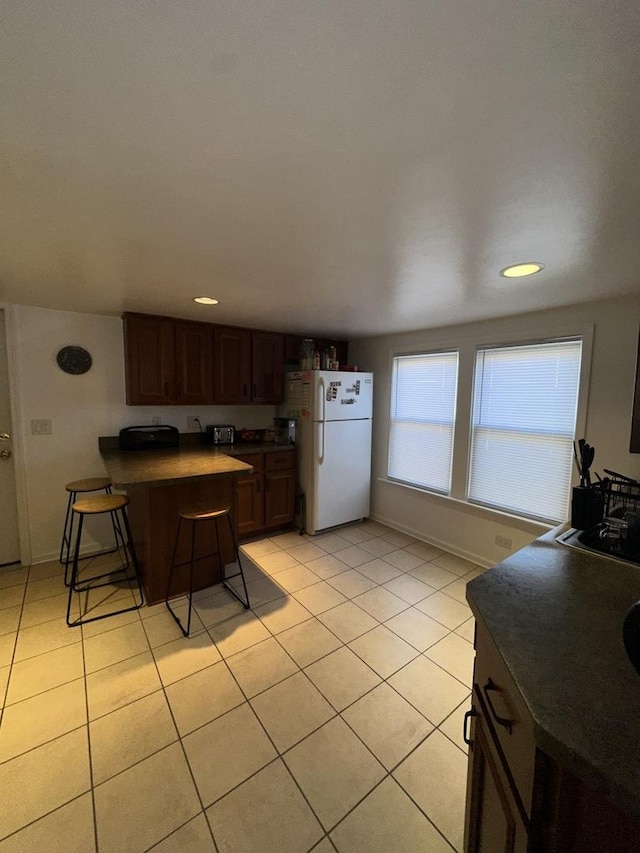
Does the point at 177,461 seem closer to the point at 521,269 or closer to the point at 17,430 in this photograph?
the point at 17,430

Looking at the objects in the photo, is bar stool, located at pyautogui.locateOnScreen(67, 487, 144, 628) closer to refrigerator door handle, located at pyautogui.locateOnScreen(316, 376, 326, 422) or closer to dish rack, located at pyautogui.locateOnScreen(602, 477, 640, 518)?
refrigerator door handle, located at pyautogui.locateOnScreen(316, 376, 326, 422)

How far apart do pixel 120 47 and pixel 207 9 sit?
0.65 ft

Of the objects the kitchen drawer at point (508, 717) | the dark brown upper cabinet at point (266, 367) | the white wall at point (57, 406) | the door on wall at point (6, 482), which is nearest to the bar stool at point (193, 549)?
the white wall at point (57, 406)

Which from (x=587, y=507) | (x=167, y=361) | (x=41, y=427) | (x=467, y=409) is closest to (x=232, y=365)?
(x=167, y=361)

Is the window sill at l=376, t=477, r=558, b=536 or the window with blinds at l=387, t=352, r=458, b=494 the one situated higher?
the window with blinds at l=387, t=352, r=458, b=494

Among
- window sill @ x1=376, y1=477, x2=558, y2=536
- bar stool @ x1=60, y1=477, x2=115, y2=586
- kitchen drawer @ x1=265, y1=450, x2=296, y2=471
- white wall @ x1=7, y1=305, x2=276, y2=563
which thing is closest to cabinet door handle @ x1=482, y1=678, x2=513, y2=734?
window sill @ x1=376, y1=477, x2=558, y2=536

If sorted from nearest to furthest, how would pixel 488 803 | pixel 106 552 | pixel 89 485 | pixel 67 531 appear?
pixel 488 803, pixel 89 485, pixel 67 531, pixel 106 552

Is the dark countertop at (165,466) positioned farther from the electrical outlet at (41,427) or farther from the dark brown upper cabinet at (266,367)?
the dark brown upper cabinet at (266,367)

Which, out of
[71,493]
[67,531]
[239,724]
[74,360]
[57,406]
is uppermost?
[74,360]

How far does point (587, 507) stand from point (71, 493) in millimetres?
3620

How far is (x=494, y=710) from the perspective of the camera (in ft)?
2.91

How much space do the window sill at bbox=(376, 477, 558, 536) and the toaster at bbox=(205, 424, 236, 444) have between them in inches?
76.1

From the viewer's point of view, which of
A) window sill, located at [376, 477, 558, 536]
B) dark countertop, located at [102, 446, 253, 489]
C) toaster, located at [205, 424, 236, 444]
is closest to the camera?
dark countertop, located at [102, 446, 253, 489]

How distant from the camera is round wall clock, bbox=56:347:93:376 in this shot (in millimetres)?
3010
